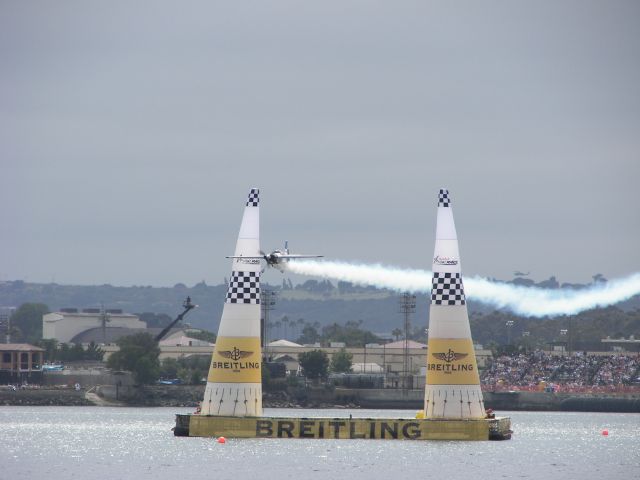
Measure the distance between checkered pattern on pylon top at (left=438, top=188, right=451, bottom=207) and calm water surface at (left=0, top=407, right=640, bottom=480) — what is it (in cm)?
1002

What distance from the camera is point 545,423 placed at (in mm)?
113875

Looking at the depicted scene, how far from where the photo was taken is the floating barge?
6512cm

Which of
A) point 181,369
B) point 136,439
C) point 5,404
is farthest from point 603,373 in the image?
point 136,439

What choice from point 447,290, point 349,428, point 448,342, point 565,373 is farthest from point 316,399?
point 447,290


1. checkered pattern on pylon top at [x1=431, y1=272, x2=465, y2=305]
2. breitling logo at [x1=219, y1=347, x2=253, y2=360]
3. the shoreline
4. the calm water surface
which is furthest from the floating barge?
the shoreline

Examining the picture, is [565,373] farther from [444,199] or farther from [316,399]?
[444,199]

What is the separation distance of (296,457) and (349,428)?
2412mm

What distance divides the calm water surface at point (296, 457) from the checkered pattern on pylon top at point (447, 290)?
620cm

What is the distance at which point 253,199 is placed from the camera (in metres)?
66.6

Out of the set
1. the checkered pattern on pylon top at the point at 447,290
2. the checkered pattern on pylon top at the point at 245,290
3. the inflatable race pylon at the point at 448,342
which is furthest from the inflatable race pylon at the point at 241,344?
the checkered pattern on pylon top at the point at 447,290

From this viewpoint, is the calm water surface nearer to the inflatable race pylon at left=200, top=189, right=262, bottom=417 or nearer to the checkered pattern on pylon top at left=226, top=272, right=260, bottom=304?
the inflatable race pylon at left=200, top=189, right=262, bottom=417

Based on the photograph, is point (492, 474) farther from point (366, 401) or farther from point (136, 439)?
point (366, 401)

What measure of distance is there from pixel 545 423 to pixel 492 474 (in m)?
55.1

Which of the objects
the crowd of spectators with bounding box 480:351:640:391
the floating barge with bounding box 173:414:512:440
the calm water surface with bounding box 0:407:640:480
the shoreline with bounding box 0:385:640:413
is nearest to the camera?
the calm water surface with bounding box 0:407:640:480
